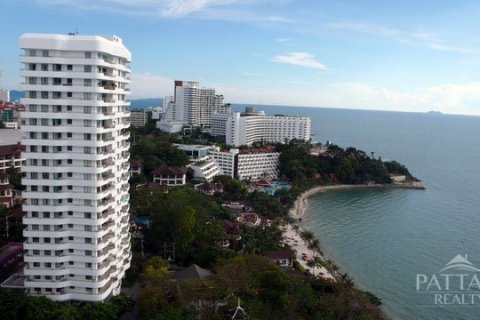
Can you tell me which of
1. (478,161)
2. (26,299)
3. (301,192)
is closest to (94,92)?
(26,299)

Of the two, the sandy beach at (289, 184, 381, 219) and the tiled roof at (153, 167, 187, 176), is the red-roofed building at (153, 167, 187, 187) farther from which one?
the sandy beach at (289, 184, 381, 219)

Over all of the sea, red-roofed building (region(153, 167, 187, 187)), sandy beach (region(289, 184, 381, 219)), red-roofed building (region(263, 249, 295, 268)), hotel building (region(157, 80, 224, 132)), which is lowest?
the sea

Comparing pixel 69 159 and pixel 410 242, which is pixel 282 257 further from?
pixel 69 159

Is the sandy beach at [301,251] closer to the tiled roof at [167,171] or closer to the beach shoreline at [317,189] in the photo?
the beach shoreline at [317,189]

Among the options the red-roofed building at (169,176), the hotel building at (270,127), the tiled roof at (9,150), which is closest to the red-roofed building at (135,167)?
the red-roofed building at (169,176)

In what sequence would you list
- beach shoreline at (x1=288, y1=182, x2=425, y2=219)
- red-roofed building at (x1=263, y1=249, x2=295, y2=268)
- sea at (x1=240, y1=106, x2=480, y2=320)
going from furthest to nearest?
beach shoreline at (x1=288, y1=182, x2=425, y2=219), red-roofed building at (x1=263, y1=249, x2=295, y2=268), sea at (x1=240, y1=106, x2=480, y2=320)

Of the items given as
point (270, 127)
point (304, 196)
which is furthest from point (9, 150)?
point (270, 127)

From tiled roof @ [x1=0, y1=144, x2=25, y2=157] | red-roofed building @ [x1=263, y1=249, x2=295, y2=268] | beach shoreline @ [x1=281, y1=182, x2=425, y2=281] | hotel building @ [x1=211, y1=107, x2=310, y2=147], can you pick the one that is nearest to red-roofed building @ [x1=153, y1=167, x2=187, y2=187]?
beach shoreline @ [x1=281, y1=182, x2=425, y2=281]
